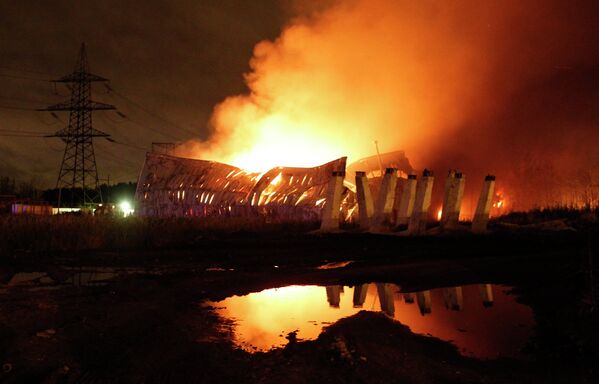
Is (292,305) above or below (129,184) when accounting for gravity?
below

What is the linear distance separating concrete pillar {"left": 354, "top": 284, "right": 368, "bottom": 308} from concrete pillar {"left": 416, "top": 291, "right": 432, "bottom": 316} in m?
0.89

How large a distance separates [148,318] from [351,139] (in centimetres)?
3814

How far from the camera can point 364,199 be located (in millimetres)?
20625

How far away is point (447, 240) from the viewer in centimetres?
1648

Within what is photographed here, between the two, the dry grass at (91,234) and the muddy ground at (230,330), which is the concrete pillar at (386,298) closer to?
the muddy ground at (230,330)

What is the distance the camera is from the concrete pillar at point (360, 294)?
741 centimetres

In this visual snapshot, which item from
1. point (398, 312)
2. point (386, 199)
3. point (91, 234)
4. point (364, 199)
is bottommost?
point (398, 312)

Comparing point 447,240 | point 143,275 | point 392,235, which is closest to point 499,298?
point 143,275

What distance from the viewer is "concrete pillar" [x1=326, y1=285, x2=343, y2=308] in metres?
7.45

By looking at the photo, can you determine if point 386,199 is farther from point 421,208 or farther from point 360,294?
point 360,294

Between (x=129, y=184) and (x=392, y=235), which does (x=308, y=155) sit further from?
(x=129, y=184)

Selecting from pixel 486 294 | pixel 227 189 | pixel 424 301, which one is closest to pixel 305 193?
pixel 227 189

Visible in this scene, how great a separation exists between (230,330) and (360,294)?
303cm

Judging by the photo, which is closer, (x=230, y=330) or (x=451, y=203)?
(x=230, y=330)
